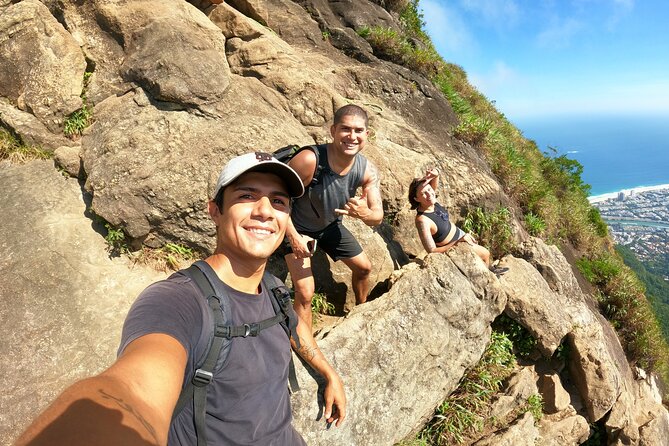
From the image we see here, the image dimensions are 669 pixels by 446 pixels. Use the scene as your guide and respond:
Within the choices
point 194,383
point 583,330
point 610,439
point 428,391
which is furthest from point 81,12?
point 610,439

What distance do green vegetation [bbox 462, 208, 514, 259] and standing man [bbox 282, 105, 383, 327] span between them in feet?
15.7

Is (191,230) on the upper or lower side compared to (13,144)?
upper

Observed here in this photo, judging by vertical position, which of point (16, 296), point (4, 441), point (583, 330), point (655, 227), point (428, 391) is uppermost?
point (655, 227)

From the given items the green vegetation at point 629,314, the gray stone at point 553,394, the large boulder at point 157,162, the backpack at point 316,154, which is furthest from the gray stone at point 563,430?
the large boulder at point 157,162

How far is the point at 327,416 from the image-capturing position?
4.07 meters

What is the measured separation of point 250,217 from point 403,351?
11.7 ft

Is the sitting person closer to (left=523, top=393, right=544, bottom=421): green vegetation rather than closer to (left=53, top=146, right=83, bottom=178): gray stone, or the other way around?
(left=523, top=393, right=544, bottom=421): green vegetation

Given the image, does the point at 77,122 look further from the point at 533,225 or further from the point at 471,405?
the point at 533,225

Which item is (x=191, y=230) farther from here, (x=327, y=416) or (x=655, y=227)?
(x=655, y=227)

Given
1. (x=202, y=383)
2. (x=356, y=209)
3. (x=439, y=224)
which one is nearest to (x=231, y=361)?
(x=202, y=383)

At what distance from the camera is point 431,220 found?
21.2 ft

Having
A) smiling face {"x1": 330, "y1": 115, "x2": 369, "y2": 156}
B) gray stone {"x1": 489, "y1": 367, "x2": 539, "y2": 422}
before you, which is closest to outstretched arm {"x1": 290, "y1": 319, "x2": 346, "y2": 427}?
smiling face {"x1": 330, "y1": 115, "x2": 369, "y2": 156}

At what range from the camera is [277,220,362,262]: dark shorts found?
527 centimetres

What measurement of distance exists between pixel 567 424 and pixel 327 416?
547 cm
